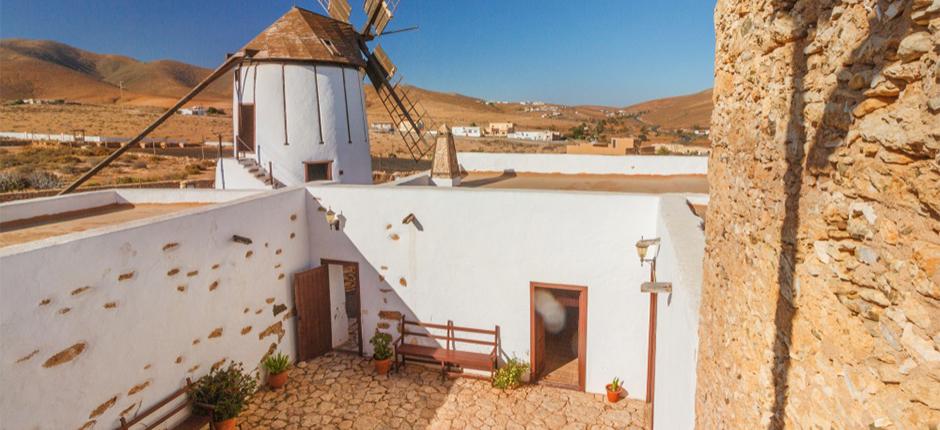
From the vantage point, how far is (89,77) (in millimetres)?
95688

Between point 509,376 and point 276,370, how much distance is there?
3.91 m

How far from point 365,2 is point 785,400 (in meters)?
17.2

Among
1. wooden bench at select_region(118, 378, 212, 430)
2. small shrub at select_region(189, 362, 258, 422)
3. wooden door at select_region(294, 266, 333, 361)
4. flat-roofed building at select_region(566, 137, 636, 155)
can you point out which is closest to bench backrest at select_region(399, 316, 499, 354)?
wooden door at select_region(294, 266, 333, 361)

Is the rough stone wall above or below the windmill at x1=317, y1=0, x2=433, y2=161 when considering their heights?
below

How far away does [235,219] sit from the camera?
7453mm

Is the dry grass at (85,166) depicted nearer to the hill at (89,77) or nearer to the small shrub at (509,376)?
the small shrub at (509,376)

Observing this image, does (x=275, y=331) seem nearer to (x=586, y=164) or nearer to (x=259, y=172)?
(x=259, y=172)

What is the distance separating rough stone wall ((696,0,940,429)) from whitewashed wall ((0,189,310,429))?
5.94m

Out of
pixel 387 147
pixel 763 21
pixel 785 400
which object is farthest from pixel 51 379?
pixel 387 147

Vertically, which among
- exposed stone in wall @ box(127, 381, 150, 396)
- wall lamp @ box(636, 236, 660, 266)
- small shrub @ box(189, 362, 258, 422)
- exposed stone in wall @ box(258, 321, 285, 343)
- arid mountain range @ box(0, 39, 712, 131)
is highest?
arid mountain range @ box(0, 39, 712, 131)

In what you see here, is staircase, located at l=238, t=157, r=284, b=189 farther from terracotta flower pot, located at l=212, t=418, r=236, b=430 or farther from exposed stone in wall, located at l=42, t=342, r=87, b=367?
exposed stone in wall, located at l=42, t=342, r=87, b=367

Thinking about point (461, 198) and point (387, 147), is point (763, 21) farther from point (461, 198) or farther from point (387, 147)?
point (387, 147)

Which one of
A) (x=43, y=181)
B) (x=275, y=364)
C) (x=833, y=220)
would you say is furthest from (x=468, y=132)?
(x=833, y=220)

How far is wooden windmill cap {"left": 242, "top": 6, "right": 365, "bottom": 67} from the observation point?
12797 millimetres
